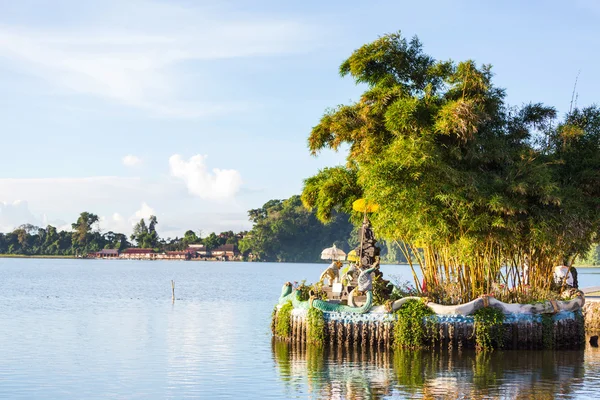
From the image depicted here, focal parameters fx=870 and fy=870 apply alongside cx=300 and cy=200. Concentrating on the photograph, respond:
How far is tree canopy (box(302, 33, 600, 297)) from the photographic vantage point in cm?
2375

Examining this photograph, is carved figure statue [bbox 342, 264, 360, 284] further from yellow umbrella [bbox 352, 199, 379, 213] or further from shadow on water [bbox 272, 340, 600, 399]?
shadow on water [bbox 272, 340, 600, 399]

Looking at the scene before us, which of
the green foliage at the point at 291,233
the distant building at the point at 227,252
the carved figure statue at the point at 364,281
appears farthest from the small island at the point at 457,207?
the distant building at the point at 227,252

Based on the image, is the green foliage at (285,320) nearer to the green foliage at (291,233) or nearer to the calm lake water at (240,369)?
the calm lake water at (240,369)

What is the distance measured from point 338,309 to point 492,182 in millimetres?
5534

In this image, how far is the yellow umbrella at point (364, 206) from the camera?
2631cm

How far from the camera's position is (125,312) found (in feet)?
136

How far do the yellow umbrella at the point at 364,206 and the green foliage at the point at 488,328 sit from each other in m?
4.70

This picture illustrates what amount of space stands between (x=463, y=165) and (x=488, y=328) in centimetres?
466

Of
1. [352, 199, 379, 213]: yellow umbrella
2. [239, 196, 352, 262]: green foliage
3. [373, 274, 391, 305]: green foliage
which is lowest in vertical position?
[373, 274, 391, 305]: green foliage

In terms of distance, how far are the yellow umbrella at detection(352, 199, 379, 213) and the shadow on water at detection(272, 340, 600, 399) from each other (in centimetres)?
462

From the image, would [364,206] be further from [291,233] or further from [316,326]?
[291,233]

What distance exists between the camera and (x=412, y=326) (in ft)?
76.8

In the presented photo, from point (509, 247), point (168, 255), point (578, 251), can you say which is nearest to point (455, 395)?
point (509, 247)

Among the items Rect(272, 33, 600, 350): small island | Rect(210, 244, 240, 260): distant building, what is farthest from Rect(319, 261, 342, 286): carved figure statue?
Rect(210, 244, 240, 260): distant building
